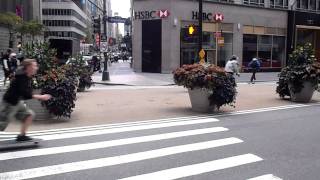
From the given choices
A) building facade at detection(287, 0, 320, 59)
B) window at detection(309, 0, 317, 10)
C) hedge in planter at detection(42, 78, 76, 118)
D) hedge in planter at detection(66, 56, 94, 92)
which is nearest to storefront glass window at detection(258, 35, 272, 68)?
building facade at detection(287, 0, 320, 59)

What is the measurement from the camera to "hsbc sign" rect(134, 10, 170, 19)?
121ft

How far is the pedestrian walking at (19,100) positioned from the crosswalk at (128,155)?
55 centimetres

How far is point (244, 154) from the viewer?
A: 8438 mm

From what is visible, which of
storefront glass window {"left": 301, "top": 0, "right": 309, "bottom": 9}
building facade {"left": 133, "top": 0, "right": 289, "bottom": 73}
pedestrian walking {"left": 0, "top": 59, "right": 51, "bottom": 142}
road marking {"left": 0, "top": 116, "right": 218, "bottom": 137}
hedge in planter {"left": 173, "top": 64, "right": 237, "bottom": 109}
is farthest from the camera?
storefront glass window {"left": 301, "top": 0, "right": 309, "bottom": 9}

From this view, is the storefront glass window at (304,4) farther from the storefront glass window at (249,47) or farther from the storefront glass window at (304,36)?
the storefront glass window at (249,47)

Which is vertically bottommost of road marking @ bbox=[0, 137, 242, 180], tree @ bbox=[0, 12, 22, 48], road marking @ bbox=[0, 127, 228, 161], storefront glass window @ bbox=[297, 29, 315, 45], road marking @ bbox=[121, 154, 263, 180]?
road marking @ bbox=[121, 154, 263, 180]

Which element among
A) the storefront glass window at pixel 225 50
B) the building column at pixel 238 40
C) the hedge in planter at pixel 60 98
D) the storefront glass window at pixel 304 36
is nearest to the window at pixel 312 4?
the storefront glass window at pixel 304 36

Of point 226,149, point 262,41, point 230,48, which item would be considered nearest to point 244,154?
point 226,149

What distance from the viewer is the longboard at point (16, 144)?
845 centimetres

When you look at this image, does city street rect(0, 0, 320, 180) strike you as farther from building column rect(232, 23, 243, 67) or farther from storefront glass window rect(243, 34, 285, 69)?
storefront glass window rect(243, 34, 285, 69)

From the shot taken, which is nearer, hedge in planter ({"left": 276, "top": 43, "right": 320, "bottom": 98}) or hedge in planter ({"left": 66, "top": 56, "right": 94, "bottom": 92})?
hedge in planter ({"left": 276, "top": 43, "right": 320, "bottom": 98})

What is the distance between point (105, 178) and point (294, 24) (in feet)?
136

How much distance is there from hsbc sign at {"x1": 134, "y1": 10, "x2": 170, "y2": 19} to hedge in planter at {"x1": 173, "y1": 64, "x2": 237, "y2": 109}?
23.2 m

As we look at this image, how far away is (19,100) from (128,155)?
2189 millimetres
